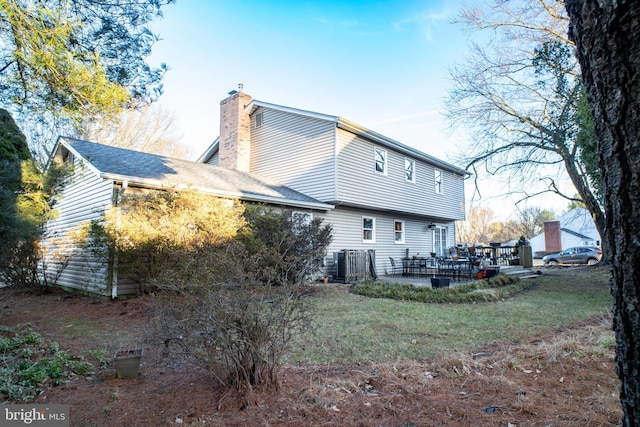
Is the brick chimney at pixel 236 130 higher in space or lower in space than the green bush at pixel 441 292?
higher

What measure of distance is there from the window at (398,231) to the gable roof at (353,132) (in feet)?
10.8

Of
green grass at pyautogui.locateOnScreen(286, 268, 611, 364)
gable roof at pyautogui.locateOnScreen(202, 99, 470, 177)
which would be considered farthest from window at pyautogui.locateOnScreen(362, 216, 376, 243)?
green grass at pyautogui.locateOnScreen(286, 268, 611, 364)

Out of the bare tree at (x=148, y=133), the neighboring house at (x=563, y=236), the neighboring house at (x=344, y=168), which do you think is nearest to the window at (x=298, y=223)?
the neighboring house at (x=344, y=168)

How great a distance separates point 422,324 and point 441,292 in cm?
310

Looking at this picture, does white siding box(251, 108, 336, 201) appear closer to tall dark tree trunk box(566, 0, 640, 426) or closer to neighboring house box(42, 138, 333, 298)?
neighboring house box(42, 138, 333, 298)

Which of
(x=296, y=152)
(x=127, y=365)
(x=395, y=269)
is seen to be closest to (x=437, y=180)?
(x=395, y=269)

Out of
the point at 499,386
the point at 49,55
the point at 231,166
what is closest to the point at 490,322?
the point at 499,386

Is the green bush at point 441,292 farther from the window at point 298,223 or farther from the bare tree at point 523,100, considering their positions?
the bare tree at point 523,100

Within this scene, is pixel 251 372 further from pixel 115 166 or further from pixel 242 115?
pixel 242 115

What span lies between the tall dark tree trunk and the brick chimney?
14.7m

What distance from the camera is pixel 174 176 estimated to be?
10227 millimetres

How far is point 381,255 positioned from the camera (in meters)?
15.3

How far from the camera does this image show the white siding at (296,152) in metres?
12.8
